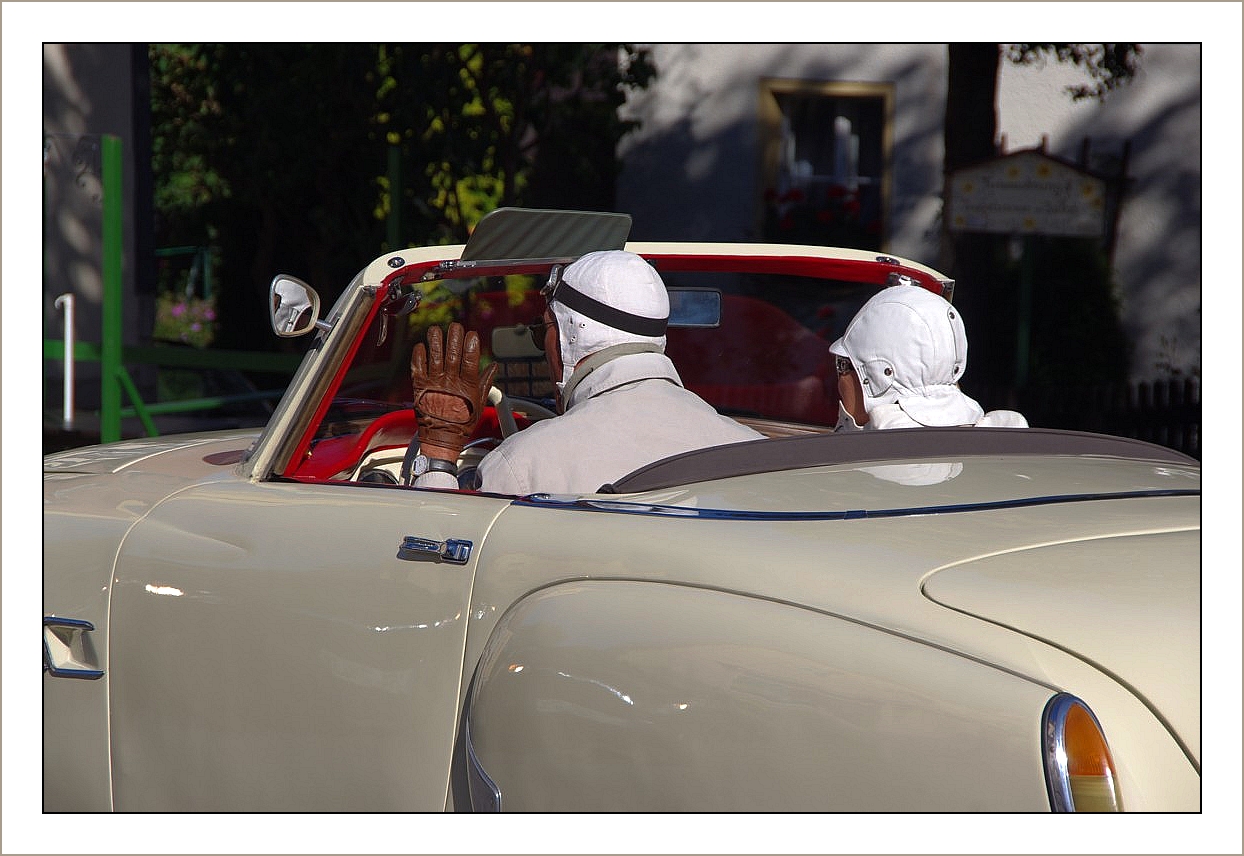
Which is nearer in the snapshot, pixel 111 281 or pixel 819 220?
pixel 111 281

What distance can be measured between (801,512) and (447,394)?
A: 119cm

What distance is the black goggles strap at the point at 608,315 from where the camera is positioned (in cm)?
285

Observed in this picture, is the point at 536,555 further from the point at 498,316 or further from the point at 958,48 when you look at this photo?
the point at 958,48

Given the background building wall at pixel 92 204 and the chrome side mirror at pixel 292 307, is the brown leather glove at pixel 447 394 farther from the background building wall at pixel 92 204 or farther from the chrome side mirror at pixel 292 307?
the background building wall at pixel 92 204

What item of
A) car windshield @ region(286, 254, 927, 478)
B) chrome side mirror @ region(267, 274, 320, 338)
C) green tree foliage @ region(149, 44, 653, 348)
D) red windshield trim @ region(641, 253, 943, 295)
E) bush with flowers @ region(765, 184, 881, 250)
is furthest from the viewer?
bush with flowers @ region(765, 184, 881, 250)

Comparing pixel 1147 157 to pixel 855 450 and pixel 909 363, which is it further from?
pixel 855 450

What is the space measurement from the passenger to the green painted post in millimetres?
5710

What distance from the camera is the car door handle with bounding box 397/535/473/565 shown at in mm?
2135

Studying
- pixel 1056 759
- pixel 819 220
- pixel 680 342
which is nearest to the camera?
pixel 1056 759

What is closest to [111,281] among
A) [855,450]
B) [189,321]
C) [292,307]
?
[292,307]

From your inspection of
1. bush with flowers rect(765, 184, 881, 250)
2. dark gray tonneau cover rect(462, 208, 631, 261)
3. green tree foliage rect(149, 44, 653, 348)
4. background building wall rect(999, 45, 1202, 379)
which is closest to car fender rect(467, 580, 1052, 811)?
dark gray tonneau cover rect(462, 208, 631, 261)

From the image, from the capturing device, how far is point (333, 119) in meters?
10.8

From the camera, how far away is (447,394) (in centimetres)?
299

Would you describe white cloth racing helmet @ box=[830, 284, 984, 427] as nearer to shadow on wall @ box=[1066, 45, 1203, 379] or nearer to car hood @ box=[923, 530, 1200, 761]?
car hood @ box=[923, 530, 1200, 761]
